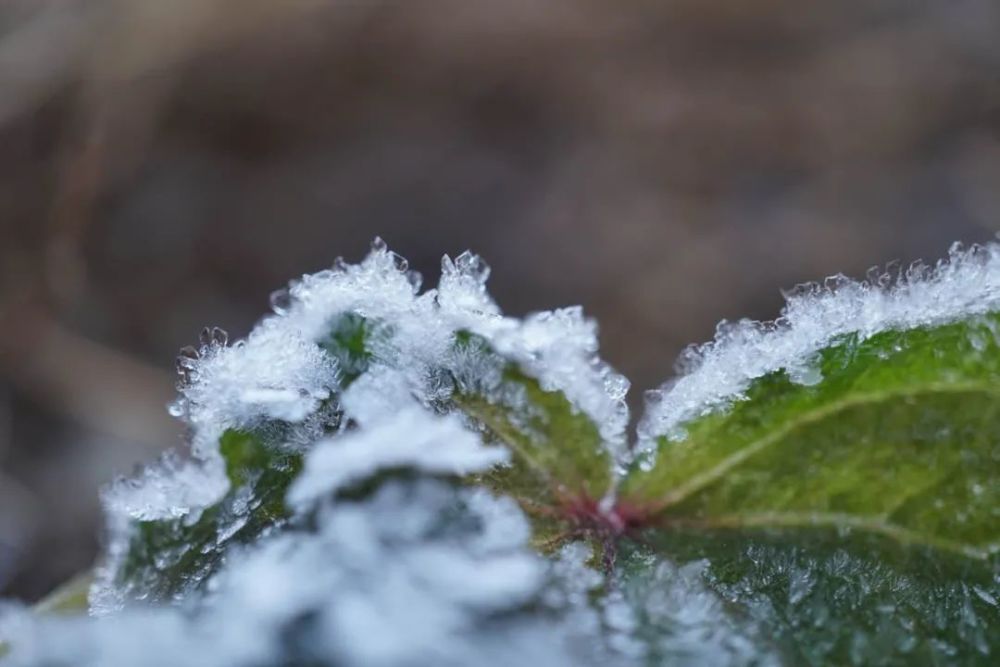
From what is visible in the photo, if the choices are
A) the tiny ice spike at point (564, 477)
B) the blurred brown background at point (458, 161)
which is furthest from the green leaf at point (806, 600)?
the blurred brown background at point (458, 161)

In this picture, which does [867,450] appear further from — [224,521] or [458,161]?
[458,161]

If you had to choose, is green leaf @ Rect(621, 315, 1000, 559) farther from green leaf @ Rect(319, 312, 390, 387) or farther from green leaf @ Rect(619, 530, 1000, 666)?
green leaf @ Rect(319, 312, 390, 387)

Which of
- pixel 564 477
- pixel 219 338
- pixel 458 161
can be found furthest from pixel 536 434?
pixel 458 161

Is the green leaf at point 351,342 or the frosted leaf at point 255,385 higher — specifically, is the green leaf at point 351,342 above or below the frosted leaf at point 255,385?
above

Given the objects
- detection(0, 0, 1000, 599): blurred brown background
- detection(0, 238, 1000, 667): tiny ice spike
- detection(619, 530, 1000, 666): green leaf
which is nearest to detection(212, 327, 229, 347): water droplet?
detection(0, 238, 1000, 667): tiny ice spike

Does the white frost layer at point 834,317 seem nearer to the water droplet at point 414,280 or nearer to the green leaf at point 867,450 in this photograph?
the green leaf at point 867,450

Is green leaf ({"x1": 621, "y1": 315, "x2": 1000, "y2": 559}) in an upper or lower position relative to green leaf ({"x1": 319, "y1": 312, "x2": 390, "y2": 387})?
lower
